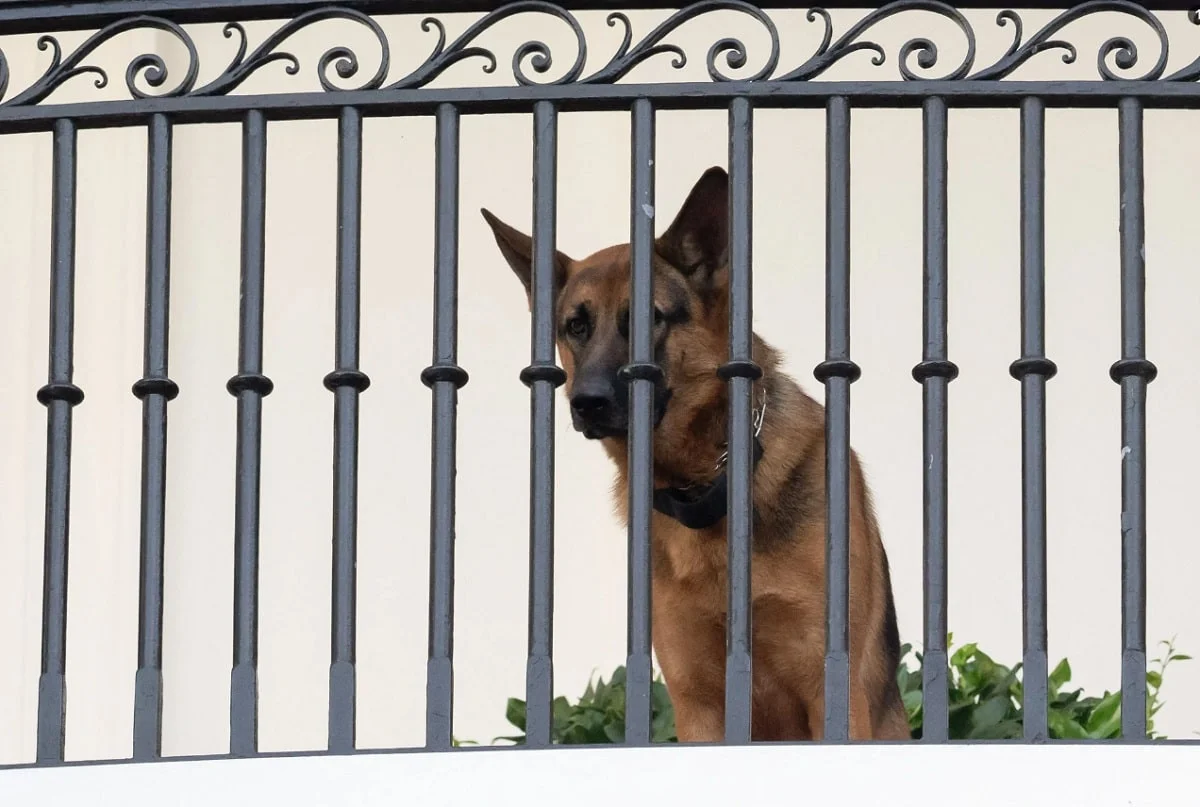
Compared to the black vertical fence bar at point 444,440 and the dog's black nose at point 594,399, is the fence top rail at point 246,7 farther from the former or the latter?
the dog's black nose at point 594,399

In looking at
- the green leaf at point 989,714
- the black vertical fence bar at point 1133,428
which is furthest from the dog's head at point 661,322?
the black vertical fence bar at point 1133,428

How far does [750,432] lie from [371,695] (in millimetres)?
2913

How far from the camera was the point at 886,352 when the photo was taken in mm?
5961

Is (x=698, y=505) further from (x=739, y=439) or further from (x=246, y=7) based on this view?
(x=246, y=7)

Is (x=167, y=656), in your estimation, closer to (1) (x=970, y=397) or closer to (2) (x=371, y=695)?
(2) (x=371, y=695)

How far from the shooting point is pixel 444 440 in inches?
126

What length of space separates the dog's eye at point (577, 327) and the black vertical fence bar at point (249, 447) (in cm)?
138


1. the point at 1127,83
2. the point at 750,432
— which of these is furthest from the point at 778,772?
the point at 1127,83

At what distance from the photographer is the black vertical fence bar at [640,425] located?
122 inches

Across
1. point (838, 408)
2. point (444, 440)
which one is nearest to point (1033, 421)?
point (838, 408)

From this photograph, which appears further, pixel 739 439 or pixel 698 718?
pixel 698 718

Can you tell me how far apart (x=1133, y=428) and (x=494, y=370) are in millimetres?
3056

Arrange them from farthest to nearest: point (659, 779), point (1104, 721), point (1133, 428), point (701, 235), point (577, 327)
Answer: point (577, 327) < point (1104, 721) < point (701, 235) < point (1133, 428) < point (659, 779)

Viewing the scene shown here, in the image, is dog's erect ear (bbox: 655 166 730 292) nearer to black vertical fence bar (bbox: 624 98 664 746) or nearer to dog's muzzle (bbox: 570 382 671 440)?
dog's muzzle (bbox: 570 382 671 440)
